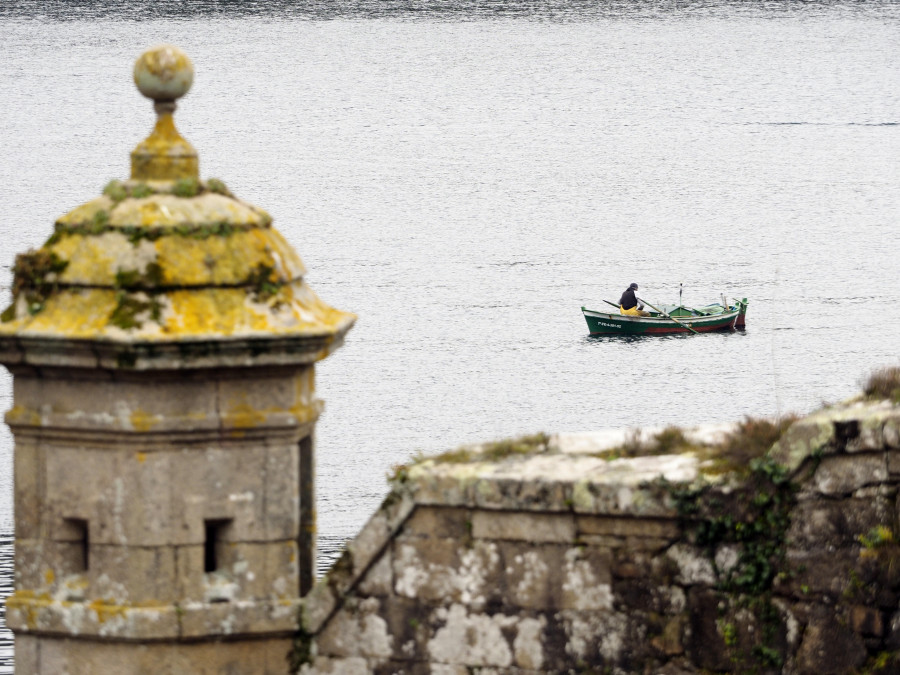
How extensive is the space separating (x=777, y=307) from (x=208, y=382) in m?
67.3

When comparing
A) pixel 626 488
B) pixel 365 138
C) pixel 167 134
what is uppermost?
pixel 365 138

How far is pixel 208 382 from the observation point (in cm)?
599

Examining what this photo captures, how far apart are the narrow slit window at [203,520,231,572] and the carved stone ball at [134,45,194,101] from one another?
1.62 meters

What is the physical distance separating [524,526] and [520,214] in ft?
339

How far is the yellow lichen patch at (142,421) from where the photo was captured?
19.5ft

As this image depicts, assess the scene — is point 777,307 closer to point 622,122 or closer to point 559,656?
point 559,656

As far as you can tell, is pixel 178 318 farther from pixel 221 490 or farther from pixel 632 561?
pixel 632 561

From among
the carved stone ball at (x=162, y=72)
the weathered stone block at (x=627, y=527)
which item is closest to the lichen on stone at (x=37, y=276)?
the carved stone ball at (x=162, y=72)

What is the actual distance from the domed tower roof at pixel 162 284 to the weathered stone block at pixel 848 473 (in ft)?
5.98

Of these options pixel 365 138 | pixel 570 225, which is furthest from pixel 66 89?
pixel 570 225

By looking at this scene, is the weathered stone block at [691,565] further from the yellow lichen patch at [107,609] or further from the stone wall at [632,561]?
the yellow lichen patch at [107,609]

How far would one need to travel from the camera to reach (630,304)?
63.6 metres

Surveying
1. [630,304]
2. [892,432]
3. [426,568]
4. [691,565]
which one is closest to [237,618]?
[426,568]

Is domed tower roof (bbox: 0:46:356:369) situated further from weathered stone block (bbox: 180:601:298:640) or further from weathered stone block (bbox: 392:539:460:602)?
weathered stone block (bbox: 180:601:298:640)
